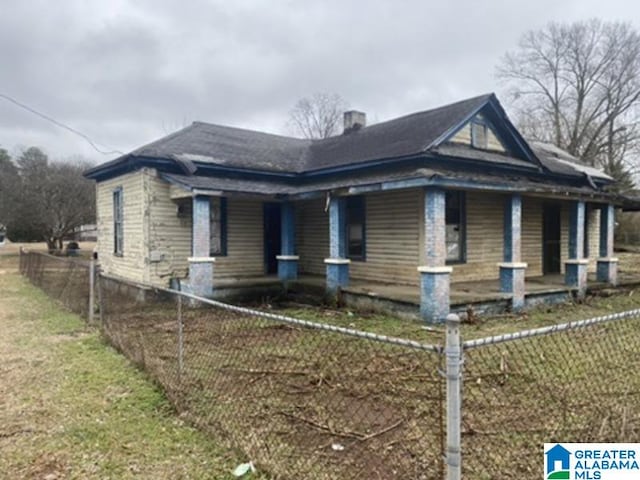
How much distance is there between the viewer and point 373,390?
4.59 m

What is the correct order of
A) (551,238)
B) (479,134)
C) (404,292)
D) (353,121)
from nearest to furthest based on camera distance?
1. (404,292)
2. (479,134)
3. (551,238)
4. (353,121)

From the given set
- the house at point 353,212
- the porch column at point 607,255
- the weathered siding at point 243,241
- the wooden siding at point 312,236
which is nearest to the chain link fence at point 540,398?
the house at point 353,212

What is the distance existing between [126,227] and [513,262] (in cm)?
933

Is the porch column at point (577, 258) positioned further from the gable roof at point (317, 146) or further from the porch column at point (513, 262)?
the gable roof at point (317, 146)

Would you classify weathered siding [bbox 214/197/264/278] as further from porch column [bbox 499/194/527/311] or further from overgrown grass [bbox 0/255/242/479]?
porch column [bbox 499/194/527/311]

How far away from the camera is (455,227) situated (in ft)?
37.3

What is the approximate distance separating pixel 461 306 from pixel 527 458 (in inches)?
221

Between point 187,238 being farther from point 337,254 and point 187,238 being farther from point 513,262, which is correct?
point 513,262

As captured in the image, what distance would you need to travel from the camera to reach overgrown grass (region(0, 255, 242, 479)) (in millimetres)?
3184

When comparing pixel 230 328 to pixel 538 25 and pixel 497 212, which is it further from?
pixel 538 25

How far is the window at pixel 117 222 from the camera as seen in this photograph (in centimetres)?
1241

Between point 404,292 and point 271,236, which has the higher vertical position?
point 271,236

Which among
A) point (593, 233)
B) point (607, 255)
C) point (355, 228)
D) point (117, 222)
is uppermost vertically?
point (117, 222)

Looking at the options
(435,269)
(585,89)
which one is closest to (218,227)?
(435,269)
